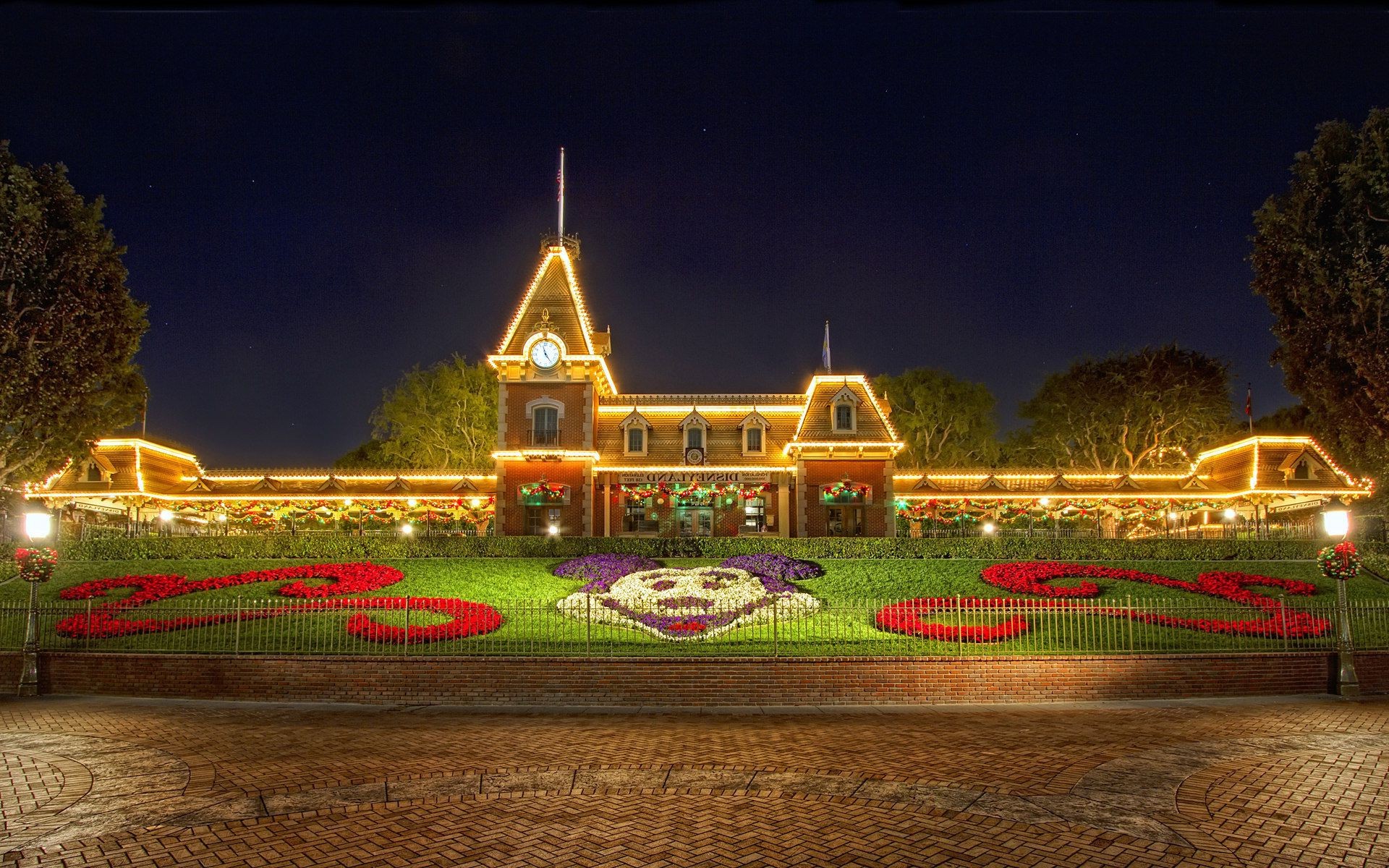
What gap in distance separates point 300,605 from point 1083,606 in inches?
625

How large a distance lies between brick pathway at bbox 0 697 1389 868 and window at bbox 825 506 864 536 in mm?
22767

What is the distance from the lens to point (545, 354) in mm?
37406

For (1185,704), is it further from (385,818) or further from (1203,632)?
(385,818)

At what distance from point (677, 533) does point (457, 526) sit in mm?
9478

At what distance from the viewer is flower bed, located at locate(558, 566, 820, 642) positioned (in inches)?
776

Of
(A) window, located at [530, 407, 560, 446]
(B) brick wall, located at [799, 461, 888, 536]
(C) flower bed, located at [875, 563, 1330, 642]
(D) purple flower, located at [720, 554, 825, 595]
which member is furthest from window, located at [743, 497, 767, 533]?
(C) flower bed, located at [875, 563, 1330, 642]

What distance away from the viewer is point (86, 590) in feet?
79.4

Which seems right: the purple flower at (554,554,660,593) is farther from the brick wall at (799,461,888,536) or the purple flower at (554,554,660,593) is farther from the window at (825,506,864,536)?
the window at (825,506,864,536)

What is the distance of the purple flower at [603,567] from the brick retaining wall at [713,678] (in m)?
9.27

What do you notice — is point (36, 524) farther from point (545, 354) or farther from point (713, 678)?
point (545, 354)

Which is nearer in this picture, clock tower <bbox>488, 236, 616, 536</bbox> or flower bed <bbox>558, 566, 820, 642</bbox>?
flower bed <bbox>558, 566, 820, 642</bbox>

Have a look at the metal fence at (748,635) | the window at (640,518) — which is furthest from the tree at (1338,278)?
the window at (640,518)

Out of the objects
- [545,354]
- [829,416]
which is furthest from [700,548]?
[545,354]

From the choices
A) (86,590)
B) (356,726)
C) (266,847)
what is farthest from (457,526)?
(266,847)
